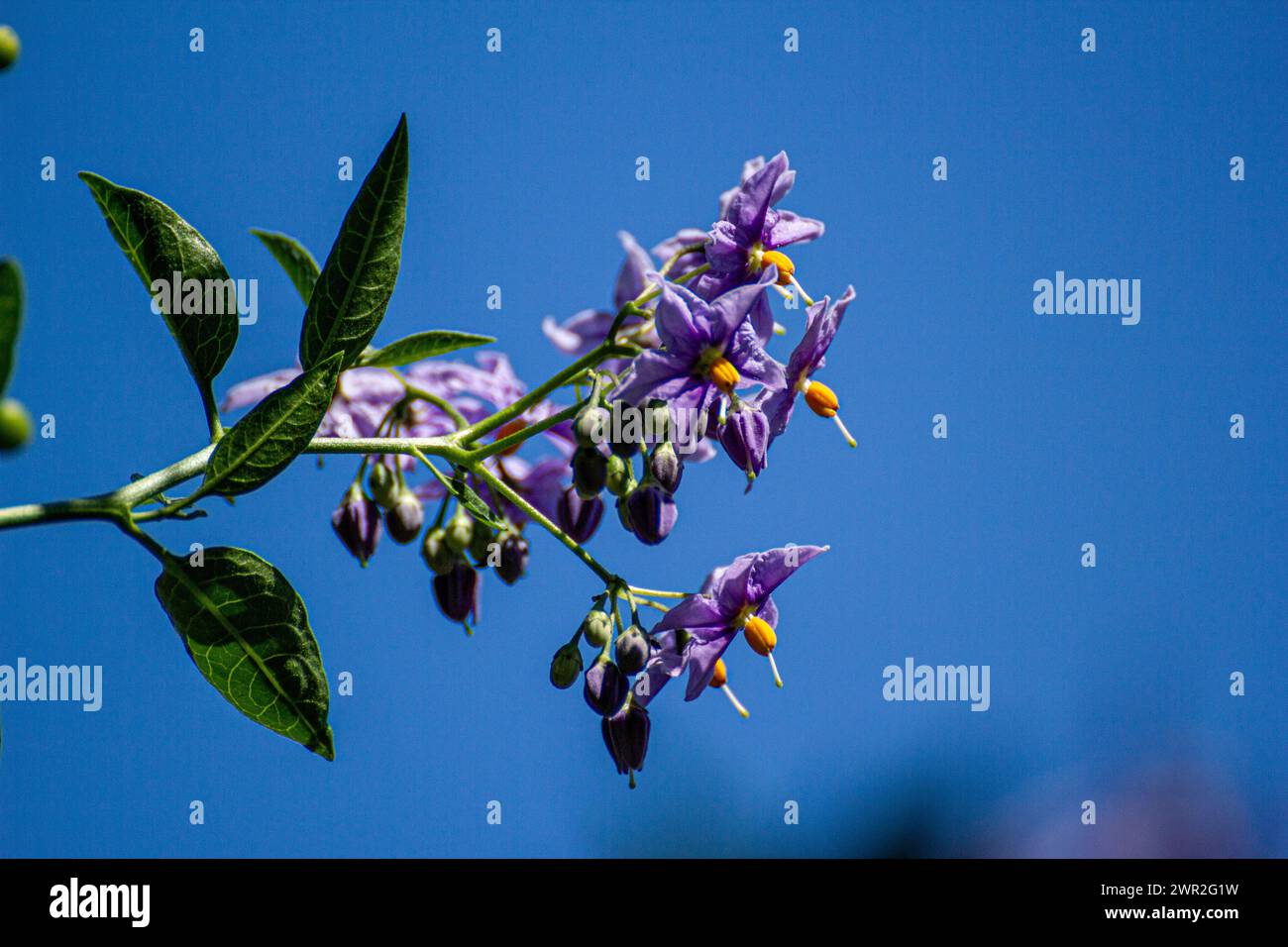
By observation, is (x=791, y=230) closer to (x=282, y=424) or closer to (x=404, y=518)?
(x=404, y=518)

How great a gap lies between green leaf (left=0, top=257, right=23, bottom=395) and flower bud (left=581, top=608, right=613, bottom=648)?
1006 millimetres

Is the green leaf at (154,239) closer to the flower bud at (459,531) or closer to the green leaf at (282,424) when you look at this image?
the green leaf at (282,424)

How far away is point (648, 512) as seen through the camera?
5.30ft

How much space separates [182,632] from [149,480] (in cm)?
21

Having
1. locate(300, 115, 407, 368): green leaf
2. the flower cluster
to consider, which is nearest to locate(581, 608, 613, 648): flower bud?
the flower cluster

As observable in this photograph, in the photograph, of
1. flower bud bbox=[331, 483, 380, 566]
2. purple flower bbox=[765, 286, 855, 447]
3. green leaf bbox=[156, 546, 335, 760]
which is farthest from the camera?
flower bud bbox=[331, 483, 380, 566]

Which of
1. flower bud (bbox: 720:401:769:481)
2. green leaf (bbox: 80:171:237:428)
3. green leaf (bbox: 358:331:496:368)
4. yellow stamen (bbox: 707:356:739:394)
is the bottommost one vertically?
flower bud (bbox: 720:401:769:481)

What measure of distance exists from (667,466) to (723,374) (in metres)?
0.14

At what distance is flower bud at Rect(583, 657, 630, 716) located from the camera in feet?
5.68

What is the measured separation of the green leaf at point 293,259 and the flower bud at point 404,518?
0.34 meters

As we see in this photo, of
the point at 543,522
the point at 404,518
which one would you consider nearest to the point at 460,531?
the point at 404,518

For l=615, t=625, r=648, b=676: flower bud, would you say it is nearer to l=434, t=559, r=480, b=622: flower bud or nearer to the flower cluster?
the flower cluster

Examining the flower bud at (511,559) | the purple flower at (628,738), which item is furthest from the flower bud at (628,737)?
the flower bud at (511,559)

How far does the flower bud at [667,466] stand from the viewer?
1.58 metres
